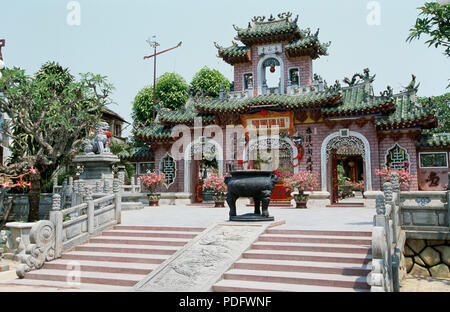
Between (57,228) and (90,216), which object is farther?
(90,216)

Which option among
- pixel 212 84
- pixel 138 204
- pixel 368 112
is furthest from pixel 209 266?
pixel 212 84

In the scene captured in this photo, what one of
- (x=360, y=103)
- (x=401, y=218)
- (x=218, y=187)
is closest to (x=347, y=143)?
(x=360, y=103)

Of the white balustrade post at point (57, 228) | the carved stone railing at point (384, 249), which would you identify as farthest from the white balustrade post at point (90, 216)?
the carved stone railing at point (384, 249)

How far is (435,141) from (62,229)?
44.2ft

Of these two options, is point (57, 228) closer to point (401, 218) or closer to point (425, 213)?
point (401, 218)

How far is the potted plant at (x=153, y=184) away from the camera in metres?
17.1

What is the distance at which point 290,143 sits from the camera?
16.5 meters

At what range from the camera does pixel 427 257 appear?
8.42 meters

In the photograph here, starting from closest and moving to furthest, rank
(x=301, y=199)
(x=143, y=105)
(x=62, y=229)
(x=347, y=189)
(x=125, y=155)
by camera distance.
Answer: (x=62, y=229) → (x=301, y=199) → (x=125, y=155) → (x=347, y=189) → (x=143, y=105)

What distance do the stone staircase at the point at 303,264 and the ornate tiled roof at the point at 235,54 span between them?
479 inches

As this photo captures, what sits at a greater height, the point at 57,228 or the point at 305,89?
the point at 305,89

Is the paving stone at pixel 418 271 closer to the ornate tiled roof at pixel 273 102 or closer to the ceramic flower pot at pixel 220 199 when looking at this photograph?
the ornate tiled roof at pixel 273 102

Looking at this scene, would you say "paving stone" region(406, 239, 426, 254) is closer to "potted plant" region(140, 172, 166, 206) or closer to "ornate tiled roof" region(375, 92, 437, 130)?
"ornate tiled roof" region(375, 92, 437, 130)

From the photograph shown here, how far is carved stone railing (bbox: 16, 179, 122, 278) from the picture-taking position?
705 centimetres
